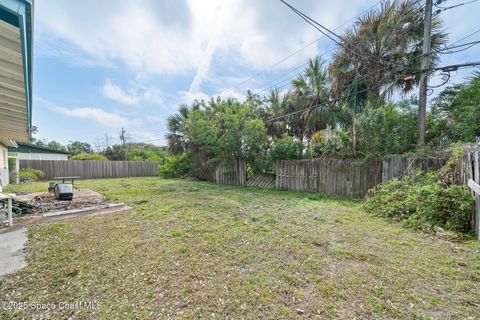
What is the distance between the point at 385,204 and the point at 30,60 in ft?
21.4

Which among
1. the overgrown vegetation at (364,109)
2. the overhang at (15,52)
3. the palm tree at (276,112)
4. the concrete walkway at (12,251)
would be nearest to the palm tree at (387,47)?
the overgrown vegetation at (364,109)

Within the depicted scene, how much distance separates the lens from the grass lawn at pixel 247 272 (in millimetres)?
1636

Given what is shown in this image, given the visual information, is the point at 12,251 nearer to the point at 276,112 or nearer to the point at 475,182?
the point at 475,182

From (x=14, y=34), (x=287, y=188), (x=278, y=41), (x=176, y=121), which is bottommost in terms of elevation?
(x=287, y=188)

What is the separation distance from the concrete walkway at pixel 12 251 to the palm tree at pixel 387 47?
29.0 ft

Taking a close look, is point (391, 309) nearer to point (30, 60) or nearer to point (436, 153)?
point (30, 60)

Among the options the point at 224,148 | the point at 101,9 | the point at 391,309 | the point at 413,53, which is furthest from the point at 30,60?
the point at 413,53

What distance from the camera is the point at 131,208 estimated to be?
5.07 meters

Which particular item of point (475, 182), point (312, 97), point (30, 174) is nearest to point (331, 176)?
point (475, 182)

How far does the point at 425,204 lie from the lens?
12.4 ft

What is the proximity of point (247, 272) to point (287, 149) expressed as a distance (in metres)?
6.67

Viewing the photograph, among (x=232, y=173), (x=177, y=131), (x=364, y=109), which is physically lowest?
(x=232, y=173)

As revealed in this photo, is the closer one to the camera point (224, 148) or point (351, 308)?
point (351, 308)

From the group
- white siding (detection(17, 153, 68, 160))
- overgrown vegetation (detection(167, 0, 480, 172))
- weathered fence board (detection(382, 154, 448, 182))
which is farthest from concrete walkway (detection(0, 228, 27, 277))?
white siding (detection(17, 153, 68, 160))
